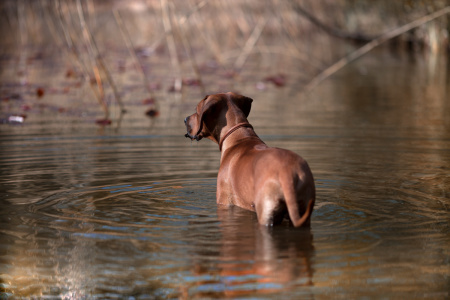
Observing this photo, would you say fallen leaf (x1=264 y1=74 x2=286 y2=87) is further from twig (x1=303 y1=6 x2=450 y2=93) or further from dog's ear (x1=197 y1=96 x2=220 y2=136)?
dog's ear (x1=197 y1=96 x2=220 y2=136)

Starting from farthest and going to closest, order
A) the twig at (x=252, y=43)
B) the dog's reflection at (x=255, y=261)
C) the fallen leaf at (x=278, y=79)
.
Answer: the fallen leaf at (x=278, y=79) → the twig at (x=252, y=43) → the dog's reflection at (x=255, y=261)

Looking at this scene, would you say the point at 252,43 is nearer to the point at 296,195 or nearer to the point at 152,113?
the point at 152,113

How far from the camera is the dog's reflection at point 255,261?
176 inches

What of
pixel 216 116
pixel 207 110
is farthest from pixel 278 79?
pixel 207 110

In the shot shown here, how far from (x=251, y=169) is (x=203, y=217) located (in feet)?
2.04

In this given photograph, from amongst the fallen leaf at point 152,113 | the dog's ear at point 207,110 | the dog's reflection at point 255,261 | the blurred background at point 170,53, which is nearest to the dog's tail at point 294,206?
the dog's reflection at point 255,261

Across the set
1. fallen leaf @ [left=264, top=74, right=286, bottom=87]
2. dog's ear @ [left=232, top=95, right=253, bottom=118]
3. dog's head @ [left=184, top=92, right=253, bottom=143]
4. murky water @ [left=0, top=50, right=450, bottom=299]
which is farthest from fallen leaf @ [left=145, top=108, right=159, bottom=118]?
dog's head @ [left=184, top=92, right=253, bottom=143]

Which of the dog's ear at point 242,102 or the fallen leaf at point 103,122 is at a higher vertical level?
the dog's ear at point 242,102

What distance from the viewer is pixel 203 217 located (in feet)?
20.1

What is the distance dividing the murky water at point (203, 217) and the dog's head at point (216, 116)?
23.4 inches

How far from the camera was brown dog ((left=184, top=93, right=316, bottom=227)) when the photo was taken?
17.7ft

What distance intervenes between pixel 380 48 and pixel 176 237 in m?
26.5

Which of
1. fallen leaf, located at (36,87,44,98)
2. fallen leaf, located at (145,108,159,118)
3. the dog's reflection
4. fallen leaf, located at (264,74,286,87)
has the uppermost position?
fallen leaf, located at (264,74,286,87)

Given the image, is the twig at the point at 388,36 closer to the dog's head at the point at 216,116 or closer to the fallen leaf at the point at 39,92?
the dog's head at the point at 216,116
